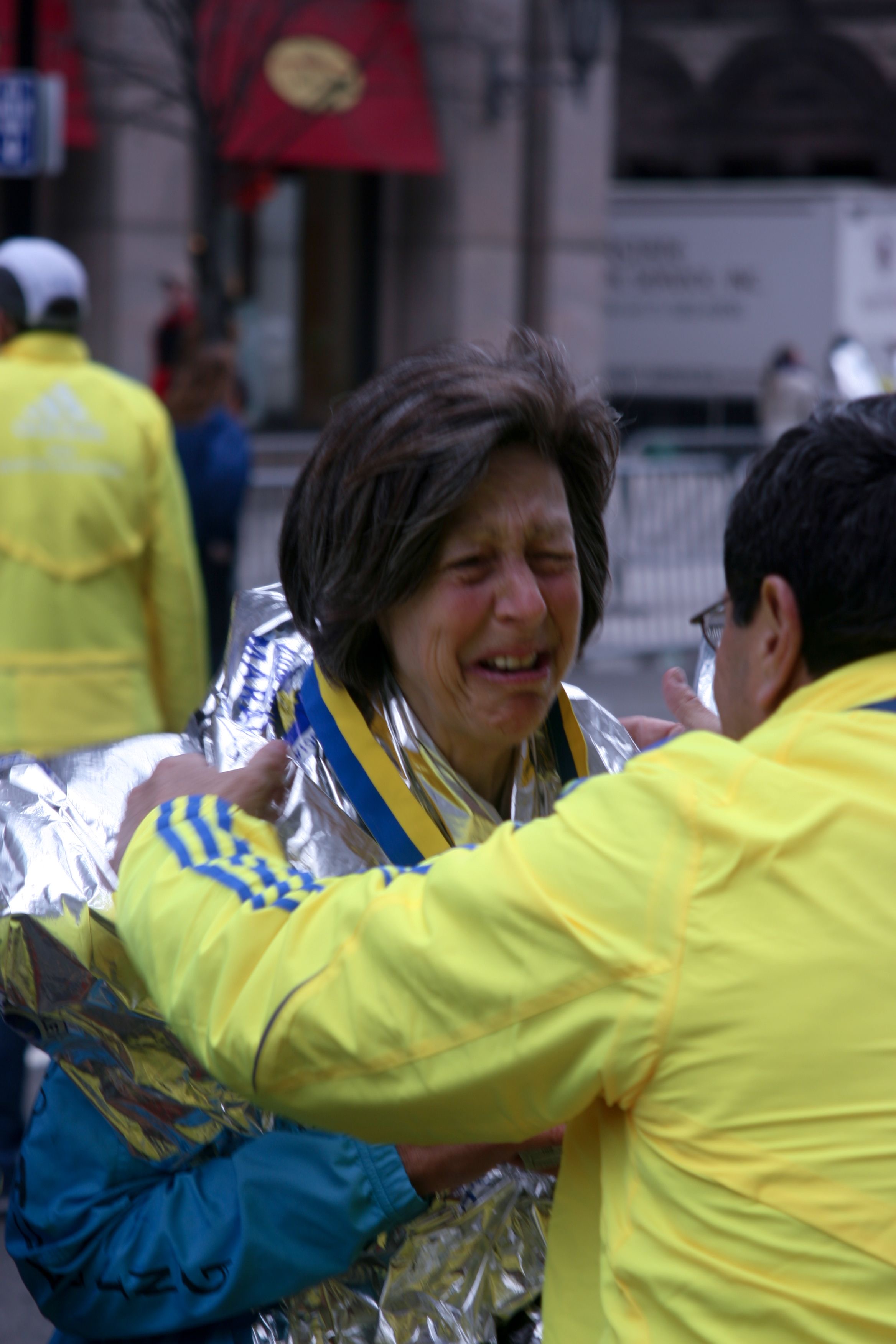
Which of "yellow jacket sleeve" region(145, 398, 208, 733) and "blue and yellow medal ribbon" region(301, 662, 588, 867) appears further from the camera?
"yellow jacket sleeve" region(145, 398, 208, 733)

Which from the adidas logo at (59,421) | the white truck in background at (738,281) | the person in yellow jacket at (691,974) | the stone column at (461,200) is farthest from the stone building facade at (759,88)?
the person in yellow jacket at (691,974)

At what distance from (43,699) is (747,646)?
10.9 ft

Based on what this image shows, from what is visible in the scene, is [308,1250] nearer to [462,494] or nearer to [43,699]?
[462,494]

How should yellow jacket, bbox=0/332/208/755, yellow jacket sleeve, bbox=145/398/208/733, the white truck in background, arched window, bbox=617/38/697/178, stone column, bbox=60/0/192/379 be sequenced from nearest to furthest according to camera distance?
yellow jacket, bbox=0/332/208/755 < yellow jacket sleeve, bbox=145/398/208/733 < stone column, bbox=60/0/192/379 < the white truck in background < arched window, bbox=617/38/697/178

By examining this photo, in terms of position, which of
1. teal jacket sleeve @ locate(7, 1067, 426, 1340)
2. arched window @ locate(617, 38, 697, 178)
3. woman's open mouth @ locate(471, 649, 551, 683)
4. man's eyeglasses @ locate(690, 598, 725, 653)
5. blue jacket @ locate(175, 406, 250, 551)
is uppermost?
arched window @ locate(617, 38, 697, 178)

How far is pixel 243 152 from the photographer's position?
53.5 feet

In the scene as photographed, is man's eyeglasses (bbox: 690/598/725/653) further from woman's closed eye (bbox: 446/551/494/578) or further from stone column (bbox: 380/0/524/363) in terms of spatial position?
stone column (bbox: 380/0/524/363)

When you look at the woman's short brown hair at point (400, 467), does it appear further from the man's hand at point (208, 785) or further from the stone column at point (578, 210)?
the stone column at point (578, 210)

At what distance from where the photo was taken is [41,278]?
470 centimetres

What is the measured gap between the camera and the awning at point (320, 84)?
50.0 ft

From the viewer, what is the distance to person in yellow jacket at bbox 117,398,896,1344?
1.33 m

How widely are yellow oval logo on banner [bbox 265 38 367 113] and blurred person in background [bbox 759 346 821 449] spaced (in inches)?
197

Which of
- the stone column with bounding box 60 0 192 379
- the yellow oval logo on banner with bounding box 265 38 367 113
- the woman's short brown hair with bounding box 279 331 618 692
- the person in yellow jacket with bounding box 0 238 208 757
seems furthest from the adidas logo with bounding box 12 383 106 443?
A: the yellow oval logo on banner with bounding box 265 38 367 113

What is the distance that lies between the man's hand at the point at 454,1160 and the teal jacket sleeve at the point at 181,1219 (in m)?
0.01
